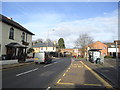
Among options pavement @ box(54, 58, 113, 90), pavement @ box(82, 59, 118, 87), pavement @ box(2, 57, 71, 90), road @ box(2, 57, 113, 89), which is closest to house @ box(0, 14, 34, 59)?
pavement @ box(2, 57, 71, 90)

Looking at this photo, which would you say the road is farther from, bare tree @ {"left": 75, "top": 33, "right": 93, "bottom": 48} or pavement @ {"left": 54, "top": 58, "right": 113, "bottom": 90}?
bare tree @ {"left": 75, "top": 33, "right": 93, "bottom": 48}

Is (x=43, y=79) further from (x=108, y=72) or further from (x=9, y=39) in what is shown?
(x=9, y=39)

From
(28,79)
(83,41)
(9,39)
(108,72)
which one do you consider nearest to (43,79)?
(28,79)

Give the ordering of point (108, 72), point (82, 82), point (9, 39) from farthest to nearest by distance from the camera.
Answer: point (9, 39) < point (108, 72) < point (82, 82)

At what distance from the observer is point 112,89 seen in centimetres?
680

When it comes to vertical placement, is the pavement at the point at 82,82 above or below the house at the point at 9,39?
below

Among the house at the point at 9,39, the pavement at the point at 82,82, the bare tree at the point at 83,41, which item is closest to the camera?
the pavement at the point at 82,82

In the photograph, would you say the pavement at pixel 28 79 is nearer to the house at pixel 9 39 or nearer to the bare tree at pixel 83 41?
the house at pixel 9 39

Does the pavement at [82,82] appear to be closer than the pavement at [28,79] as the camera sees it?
No

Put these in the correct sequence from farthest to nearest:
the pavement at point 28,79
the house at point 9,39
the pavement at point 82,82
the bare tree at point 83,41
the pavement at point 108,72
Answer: the bare tree at point 83,41 < the house at point 9,39 < the pavement at point 108,72 < the pavement at point 82,82 < the pavement at point 28,79

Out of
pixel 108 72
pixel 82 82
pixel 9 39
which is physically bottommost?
pixel 108 72

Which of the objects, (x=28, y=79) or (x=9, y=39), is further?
(x=9, y=39)

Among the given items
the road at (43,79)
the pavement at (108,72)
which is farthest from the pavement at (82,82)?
the pavement at (108,72)

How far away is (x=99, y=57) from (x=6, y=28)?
61.5 ft
